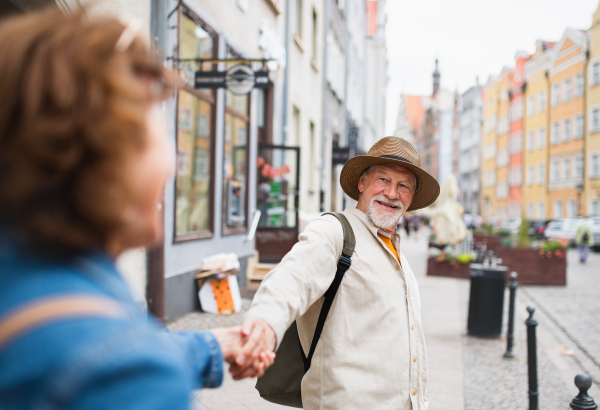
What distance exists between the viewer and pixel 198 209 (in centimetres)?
899

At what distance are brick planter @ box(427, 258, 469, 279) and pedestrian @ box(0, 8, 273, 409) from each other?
578 inches

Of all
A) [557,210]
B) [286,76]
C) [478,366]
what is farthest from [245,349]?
[557,210]

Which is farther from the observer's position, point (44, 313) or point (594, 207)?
point (594, 207)

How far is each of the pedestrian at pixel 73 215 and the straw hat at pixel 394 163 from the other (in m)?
1.93

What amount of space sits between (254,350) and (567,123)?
48.6 metres

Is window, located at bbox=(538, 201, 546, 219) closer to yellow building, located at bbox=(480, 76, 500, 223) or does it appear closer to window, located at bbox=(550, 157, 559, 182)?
window, located at bbox=(550, 157, 559, 182)

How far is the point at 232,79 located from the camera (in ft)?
26.3

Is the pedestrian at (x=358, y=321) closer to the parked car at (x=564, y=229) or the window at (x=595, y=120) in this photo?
the parked car at (x=564, y=229)

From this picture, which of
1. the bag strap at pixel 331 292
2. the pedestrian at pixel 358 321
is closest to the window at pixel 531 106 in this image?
the pedestrian at pixel 358 321

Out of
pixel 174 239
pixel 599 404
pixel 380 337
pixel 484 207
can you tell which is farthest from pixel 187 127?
pixel 484 207

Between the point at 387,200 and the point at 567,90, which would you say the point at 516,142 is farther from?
the point at 387,200

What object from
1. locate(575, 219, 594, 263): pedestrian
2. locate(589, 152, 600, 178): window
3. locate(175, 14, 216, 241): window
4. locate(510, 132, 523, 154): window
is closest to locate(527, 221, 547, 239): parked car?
locate(589, 152, 600, 178): window

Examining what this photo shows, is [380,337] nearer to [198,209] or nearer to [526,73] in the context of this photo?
[198,209]

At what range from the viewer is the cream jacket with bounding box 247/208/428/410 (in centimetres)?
216
